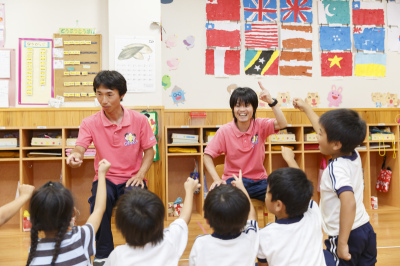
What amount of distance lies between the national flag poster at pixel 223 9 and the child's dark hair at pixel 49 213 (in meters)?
3.82

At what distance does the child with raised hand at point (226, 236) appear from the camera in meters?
1.48

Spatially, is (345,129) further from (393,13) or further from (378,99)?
(393,13)

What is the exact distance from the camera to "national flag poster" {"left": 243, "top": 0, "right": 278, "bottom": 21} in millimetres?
4879

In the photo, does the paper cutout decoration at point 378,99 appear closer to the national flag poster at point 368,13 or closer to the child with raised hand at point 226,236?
the national flag poster at point 368,13

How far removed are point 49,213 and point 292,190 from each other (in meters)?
0.98

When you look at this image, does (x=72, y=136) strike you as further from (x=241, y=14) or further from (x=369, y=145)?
(x=369, y=145)

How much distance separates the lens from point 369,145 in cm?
474

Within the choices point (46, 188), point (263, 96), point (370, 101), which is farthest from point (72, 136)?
point (370, 101)

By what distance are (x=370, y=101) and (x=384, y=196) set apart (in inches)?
50.6

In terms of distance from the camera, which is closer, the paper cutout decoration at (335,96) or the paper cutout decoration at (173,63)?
the paper cutout decoration at (173,63)

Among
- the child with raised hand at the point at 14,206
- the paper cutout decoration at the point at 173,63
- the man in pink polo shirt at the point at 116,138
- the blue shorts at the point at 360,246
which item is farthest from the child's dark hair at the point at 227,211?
the paper cutout decoration at the point at 173,63

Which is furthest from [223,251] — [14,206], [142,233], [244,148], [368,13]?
[368,13]

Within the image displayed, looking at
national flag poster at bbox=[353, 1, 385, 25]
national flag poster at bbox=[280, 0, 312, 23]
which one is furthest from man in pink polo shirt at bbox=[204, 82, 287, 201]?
national flag poster at bbox=[353, 1, 385, 25]

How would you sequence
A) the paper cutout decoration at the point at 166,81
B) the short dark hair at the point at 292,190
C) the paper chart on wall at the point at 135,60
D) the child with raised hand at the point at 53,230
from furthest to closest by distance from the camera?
the paper cutout decoration at the point at 166,81
the paper chart on wall at the point at 135,60
the short dark hair at the point at 292,190
the child with raised hand at the point at 53,230
